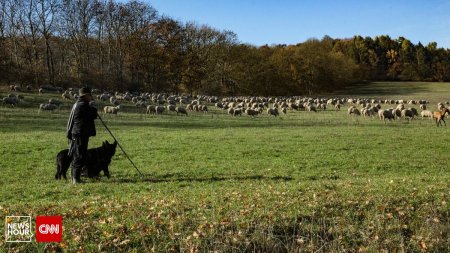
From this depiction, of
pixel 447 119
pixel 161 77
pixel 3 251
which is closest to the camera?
pixel 3 251

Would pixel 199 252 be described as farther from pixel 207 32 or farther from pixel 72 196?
pixel 207 32

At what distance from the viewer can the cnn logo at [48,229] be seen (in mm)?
7730

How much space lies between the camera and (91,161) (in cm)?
1402

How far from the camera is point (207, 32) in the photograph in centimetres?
9119

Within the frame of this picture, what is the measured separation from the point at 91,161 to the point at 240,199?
5913 millimetres

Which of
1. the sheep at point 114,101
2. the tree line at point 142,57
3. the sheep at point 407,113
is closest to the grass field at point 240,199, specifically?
the sheep at point 407,113

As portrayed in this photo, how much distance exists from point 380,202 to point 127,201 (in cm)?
561

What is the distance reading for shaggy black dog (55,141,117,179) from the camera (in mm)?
13820

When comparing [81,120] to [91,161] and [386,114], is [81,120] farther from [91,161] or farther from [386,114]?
[386,114]

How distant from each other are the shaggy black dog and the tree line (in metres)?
49.1

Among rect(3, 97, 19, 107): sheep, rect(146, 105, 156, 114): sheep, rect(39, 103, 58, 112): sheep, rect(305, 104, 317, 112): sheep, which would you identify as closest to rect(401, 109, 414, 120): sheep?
rect(305, 104, 317, 112): sheep

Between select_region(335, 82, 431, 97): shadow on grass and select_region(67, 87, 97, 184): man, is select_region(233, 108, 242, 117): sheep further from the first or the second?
select_region(335, 82, 431, 97): shadow on grass

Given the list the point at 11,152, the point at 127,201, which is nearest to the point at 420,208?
the point at 127,201

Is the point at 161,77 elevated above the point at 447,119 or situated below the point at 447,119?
above
